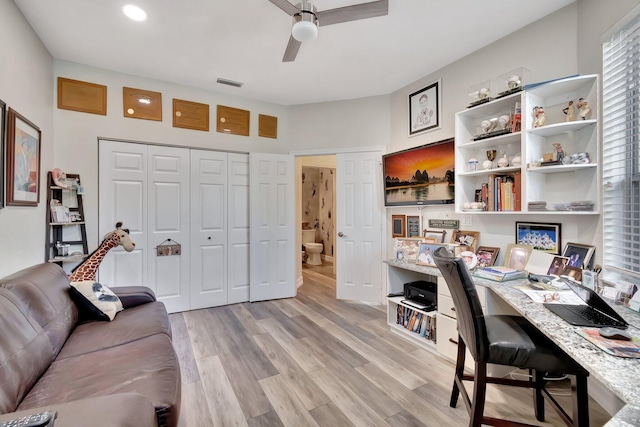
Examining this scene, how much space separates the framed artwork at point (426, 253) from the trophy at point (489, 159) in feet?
2.65

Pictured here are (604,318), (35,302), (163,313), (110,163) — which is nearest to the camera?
(604,318)

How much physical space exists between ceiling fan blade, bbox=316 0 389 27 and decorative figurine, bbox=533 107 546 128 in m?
1.31

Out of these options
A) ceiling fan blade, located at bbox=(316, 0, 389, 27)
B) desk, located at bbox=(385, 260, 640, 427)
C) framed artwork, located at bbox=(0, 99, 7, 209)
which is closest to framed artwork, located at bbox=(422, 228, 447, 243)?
desk, located at bbox=(385, 260, 640, 427)

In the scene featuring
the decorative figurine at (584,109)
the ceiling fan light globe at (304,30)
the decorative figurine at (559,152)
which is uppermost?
the ceiling fan light globe at (304,30)

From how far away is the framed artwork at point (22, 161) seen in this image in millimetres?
1969

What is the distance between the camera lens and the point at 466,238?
9.06 ft

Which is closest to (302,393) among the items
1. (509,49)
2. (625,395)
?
(625,395)

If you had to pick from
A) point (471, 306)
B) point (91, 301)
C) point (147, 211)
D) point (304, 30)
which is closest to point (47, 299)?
point (91, 301)

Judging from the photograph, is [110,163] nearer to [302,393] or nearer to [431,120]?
[302,393]

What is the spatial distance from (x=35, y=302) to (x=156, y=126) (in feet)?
7.94

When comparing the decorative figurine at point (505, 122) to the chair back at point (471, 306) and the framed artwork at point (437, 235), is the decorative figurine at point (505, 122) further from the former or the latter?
the chair back at point (471, 306)

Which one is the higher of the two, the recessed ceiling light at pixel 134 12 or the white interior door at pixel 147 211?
the recessed ceiling light at pixel 134 12

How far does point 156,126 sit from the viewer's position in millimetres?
3430

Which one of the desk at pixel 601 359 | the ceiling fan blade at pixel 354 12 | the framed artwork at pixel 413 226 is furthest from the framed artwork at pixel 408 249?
the ceiling fan blade at pixel 354 12
